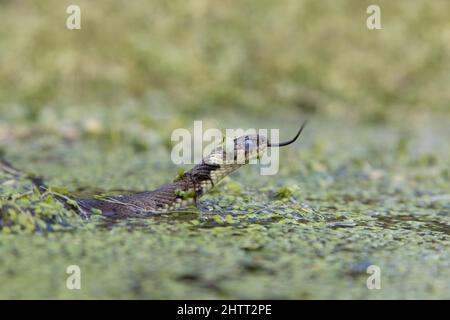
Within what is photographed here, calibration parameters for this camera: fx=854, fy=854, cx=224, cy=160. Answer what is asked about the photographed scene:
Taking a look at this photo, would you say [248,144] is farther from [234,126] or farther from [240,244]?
[234,126]

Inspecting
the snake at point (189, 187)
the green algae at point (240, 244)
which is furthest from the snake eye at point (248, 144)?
the green algae at point (240, 244)

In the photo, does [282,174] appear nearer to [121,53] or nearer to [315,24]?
[121,53]

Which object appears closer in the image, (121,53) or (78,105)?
(78,105)

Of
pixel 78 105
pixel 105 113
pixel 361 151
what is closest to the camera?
pixel 361 151

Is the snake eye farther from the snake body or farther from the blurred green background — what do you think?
the blurred green background

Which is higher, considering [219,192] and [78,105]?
[78,105]

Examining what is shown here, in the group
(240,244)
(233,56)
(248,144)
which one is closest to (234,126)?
(233,56)

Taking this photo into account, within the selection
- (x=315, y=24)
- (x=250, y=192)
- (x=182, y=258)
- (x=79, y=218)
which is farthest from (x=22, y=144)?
(x=315, y=24)
